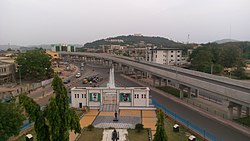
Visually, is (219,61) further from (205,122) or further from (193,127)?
(193,127)

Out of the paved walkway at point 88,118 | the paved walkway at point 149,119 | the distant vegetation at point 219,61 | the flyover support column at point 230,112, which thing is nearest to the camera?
the paved walkway at point 149,119

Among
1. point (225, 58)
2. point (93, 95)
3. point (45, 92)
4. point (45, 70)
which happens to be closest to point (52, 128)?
point (93, 95)

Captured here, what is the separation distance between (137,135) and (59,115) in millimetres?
11382

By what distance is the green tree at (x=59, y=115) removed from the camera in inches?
466

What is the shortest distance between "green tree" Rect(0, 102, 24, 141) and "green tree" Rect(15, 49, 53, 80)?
34.0 meters

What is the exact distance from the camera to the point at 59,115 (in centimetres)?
1204

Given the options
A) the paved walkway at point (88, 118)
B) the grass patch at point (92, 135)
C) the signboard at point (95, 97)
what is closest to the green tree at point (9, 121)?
the grass patch at point (92, 135)

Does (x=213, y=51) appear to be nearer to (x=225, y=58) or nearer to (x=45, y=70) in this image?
(x=225, y=58)

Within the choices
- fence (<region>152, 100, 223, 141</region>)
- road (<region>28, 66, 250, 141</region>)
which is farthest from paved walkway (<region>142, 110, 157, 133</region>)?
road (<region>28, 66, 250, 141</region>)

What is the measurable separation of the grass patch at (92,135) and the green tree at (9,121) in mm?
5772

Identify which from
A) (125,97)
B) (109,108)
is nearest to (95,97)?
(109,108)

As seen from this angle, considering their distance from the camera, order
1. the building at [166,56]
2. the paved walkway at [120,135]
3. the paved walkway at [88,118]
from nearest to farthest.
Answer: the paved walkway at [120,135], the paved walkway at [88,118], the building at [166,56]

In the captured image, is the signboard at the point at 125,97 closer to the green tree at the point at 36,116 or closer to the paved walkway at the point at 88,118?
the paved walkway at the point at 88,118

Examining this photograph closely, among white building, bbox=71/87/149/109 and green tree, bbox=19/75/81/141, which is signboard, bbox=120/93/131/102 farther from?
green tree, bbox=19/75/81/141
